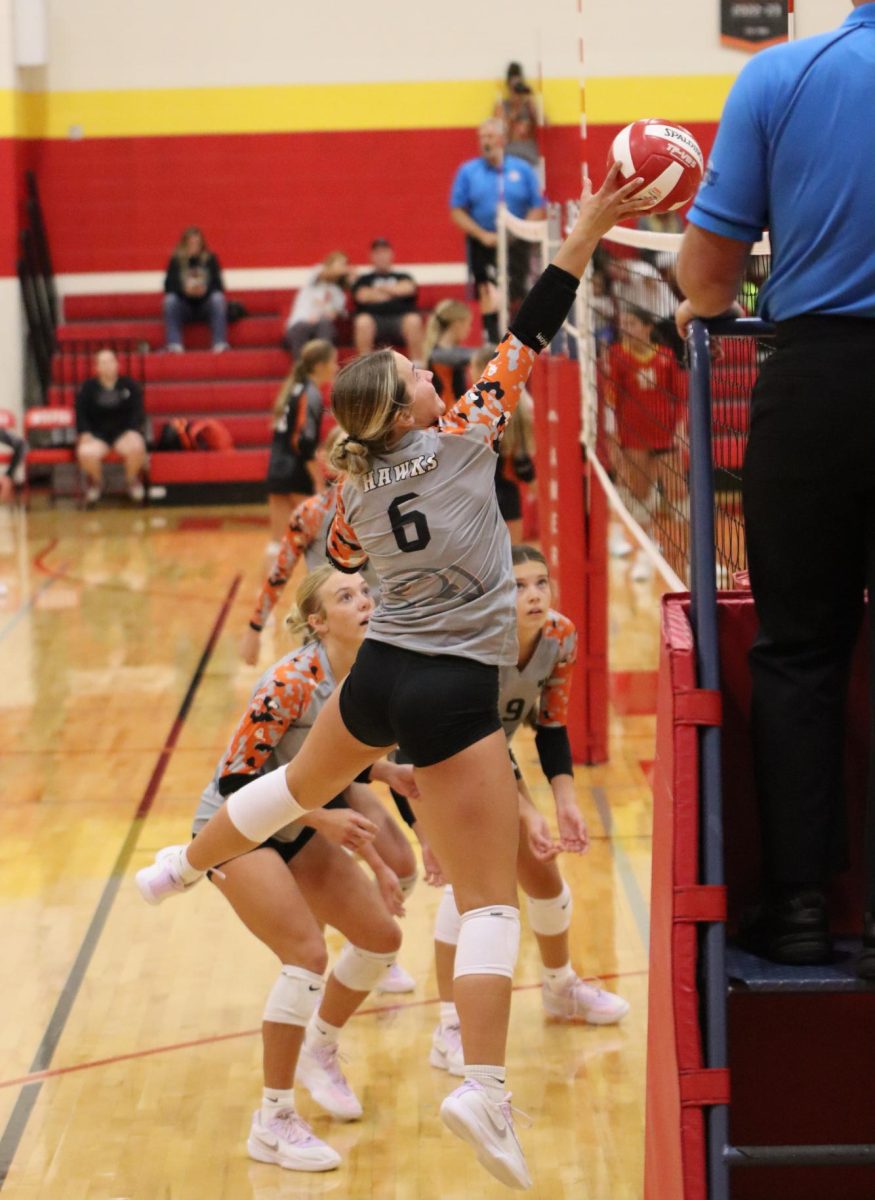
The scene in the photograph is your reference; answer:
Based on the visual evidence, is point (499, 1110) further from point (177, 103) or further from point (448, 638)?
point (177, 103)

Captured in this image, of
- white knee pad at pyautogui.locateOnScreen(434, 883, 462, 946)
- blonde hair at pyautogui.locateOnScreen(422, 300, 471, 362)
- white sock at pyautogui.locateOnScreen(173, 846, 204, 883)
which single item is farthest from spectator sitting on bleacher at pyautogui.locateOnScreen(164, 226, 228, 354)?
white sock at pyautogui.locateOnScreen(173, 846, 204, 883)

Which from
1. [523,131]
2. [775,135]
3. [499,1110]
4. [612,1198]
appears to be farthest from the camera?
[523,131]

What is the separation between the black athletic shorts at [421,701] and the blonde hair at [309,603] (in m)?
1.00

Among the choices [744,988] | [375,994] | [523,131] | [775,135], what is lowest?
[375,994]

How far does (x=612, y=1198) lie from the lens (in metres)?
4.04

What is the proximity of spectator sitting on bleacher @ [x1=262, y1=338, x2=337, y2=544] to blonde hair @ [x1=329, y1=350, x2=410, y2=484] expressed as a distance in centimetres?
554

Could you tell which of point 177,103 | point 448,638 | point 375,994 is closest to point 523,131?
point 177,103

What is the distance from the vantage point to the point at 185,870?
4172 millimetres

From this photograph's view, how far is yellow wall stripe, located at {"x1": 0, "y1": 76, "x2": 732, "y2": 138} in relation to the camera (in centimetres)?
1808

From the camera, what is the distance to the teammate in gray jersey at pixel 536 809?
4727mm

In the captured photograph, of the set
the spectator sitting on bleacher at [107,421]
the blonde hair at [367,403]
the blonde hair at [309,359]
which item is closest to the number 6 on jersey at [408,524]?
the blonde hair at [367,403]

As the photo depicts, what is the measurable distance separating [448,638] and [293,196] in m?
15.7

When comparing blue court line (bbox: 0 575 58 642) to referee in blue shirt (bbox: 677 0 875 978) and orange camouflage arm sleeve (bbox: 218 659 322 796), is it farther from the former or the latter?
referee in blue shirt (bbox: 677 0 875 978)

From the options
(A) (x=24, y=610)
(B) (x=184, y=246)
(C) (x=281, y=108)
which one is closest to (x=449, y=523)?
(A) (x=24, y=610)
